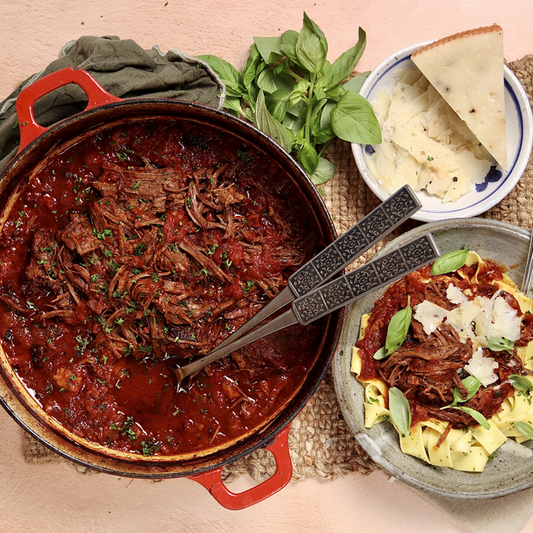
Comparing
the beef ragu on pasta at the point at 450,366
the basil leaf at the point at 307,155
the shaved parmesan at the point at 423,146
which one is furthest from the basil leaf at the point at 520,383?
the basil leaf at the point at 307,155

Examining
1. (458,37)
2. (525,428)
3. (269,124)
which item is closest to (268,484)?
(525,428)

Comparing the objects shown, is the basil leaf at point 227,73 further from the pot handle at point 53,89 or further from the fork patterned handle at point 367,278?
the fork patterned handle at point 367,278

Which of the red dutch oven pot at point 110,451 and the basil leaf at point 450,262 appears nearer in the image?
the red dutch oven pot at point 110,451

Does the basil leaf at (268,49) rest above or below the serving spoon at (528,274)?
above

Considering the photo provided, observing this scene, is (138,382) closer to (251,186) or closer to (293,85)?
(251,186)

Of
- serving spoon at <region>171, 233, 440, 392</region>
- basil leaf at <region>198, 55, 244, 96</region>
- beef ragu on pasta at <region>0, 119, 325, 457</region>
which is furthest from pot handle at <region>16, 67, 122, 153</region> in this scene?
serving spoon at <region>171, 233, 440, 392</region>

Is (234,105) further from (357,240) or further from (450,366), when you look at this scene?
(450,366)

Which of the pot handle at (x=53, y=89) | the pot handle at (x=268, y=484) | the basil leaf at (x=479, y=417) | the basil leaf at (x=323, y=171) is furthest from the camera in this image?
the basil leaf at (x=323, y=171)
